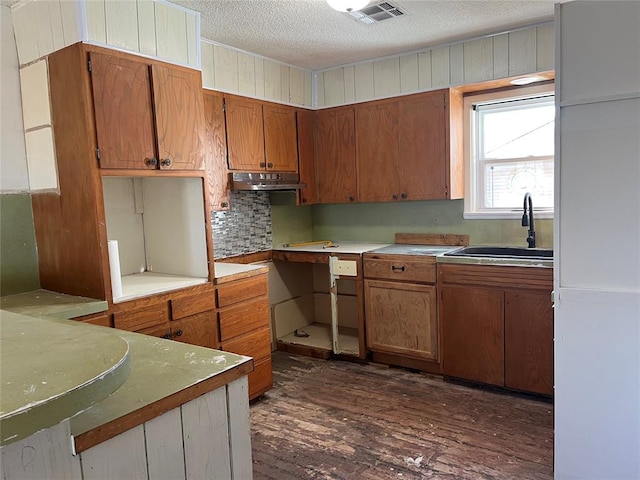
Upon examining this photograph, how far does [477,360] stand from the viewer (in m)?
3.25

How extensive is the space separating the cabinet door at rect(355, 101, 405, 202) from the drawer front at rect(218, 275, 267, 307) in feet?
4.34

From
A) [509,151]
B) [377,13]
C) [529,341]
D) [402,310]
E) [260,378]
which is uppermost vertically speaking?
[377,13]

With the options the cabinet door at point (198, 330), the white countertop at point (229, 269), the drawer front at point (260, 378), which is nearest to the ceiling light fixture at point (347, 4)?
the white countertop at point (229, 269)

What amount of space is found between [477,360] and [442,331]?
30 centimetres

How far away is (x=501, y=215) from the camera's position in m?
3.68

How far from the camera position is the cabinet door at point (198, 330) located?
2.67 metres

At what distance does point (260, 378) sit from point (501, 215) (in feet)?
7.13

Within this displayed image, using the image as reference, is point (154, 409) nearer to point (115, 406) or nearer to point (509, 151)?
point (115, 406)

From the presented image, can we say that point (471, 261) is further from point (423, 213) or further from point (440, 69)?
point (440, 69)

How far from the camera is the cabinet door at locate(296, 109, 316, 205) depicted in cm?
415

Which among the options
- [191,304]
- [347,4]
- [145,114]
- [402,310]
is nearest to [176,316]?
[191,304]

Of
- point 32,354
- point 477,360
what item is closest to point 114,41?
point 32,354

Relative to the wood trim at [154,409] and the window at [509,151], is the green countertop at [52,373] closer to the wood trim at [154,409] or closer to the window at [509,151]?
the wood trim at [154,409]

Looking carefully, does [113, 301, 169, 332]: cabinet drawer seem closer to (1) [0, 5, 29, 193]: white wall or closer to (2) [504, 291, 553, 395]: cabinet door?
(1) [0, 5, 29, 193]: white wall
